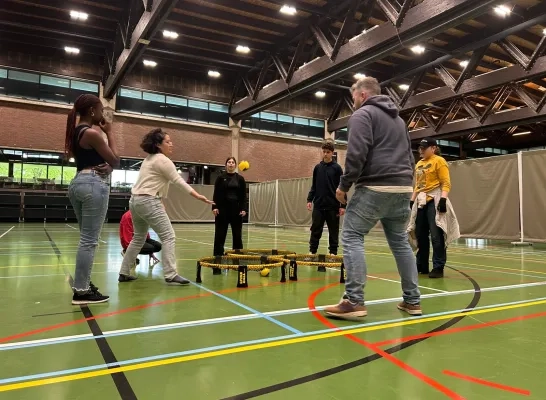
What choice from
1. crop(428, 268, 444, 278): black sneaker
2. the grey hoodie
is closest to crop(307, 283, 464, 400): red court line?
the grey hoodie

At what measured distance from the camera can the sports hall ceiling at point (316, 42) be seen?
11219 millimetres

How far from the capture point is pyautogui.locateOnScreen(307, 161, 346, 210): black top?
5289 millimetres

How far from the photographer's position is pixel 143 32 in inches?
461

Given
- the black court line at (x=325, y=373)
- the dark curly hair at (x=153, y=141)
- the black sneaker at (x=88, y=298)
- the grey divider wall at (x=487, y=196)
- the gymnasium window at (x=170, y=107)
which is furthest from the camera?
the gymnasium window at (x=170, y=107)

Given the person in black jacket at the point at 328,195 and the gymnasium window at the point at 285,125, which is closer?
the person in black jacket at the point at 328,195

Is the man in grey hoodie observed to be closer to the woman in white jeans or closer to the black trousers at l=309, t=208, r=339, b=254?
the woman in white jeans

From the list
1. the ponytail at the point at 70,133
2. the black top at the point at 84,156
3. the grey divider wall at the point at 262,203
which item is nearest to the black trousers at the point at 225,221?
the black top at the point at 84,156

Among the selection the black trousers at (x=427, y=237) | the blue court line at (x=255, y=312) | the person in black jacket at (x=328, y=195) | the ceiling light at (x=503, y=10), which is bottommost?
the blue court line at (x=255, y=312)

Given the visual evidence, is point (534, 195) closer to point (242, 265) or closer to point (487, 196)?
point (487, 196)

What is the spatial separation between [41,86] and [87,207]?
18.0 meters

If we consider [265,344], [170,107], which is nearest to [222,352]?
[265,344]

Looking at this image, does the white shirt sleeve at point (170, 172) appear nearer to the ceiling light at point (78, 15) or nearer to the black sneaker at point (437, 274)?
the black sneaker at point (437, 274)

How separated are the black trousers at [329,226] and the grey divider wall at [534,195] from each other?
630 centimetres

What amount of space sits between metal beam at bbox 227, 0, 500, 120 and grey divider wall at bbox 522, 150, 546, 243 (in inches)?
142
